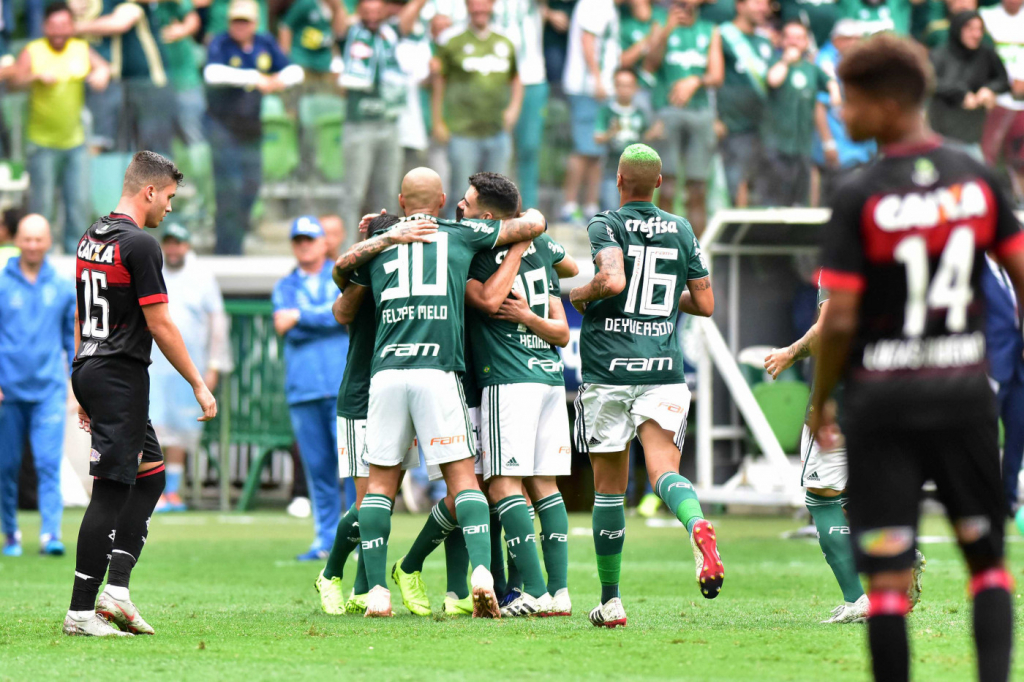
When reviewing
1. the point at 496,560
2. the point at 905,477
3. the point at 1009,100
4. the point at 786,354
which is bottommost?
the point at 496,560

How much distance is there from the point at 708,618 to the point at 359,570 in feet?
6.61

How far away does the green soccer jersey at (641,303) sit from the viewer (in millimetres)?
6773

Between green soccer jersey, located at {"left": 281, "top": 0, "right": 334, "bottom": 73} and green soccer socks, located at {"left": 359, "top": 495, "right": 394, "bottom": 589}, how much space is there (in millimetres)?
8816

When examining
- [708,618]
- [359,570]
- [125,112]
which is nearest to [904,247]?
[708,618]

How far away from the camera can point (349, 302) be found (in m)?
7.29

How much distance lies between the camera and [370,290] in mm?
7340

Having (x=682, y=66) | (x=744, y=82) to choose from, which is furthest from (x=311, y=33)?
(x=744, y=82)

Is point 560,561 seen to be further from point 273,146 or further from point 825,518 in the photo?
point 273,146

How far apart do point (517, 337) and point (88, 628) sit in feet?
8.41

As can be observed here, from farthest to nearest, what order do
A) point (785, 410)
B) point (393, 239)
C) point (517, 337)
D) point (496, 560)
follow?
point (785, 410)
point (496, 560)
point (517, 337)
point (393, 239)

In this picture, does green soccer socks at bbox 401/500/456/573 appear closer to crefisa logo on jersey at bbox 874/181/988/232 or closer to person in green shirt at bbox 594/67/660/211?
crefisa logo on jersey at bbox 874/181/988/232

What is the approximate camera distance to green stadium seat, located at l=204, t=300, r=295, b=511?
1510cm

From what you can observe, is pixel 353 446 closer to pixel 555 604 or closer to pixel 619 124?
pixel 555 604

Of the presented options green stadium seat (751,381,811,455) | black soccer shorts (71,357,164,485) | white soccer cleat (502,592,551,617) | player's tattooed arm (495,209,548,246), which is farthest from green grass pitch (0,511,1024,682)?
green stadium seat (751,381,811,455)
